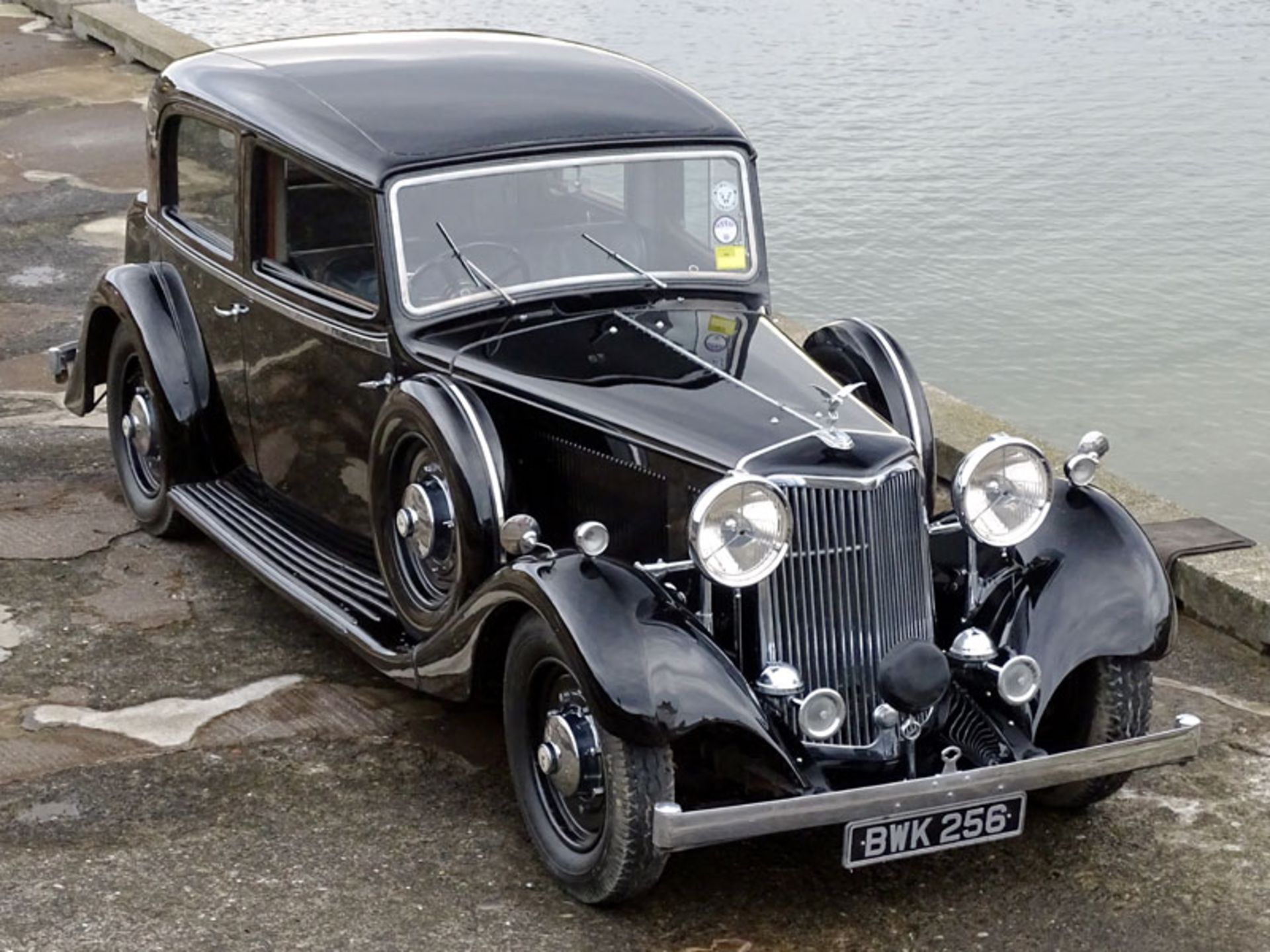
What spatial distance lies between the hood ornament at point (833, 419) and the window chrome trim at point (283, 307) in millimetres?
1255

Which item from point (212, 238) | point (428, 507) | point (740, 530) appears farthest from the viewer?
point (212, 238)

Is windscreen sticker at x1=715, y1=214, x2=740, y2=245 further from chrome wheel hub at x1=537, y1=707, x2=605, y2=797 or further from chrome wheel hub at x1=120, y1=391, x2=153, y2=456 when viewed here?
chrome wheel hub at x1=120, y1=391, x2=153, y2=456

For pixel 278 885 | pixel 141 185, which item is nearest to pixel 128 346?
pixel 278 885

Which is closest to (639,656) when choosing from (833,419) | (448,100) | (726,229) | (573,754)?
(573,754)

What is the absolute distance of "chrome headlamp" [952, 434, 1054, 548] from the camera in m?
4.62

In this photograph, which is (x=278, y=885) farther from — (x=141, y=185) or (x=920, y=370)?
(x=141, y=185)

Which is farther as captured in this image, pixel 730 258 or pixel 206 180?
pixel 206 180

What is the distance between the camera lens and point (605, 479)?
189 inches

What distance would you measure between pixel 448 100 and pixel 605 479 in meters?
1.37

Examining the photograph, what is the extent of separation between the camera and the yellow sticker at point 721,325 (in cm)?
517

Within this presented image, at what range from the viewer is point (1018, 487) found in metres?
4.66

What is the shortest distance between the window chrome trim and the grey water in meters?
4.64

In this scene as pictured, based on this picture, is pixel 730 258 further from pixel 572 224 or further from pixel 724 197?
pixel 572 224

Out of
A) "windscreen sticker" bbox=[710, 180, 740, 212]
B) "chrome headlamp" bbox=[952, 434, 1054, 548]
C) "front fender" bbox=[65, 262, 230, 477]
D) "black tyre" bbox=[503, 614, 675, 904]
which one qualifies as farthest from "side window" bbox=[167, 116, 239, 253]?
"chrome headlamp" bbox=[952, 434, 1054, 548]
